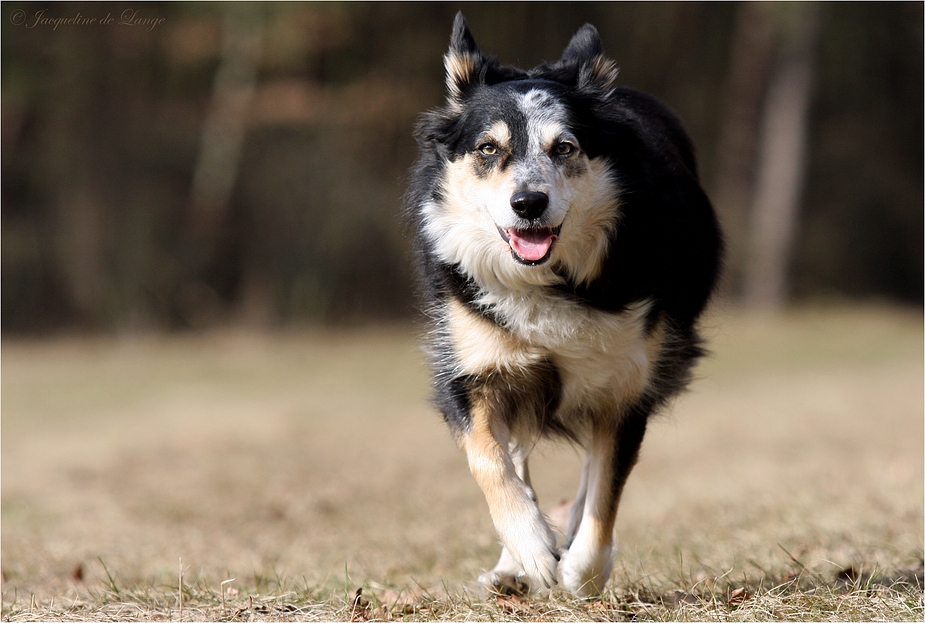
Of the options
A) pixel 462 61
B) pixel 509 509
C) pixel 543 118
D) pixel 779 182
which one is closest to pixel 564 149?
pixel 543 118

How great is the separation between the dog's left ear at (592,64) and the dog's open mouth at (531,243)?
0.74 meters

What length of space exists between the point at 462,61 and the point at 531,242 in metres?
0.93

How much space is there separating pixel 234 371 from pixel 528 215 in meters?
11.3

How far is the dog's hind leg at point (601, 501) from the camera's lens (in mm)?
4230

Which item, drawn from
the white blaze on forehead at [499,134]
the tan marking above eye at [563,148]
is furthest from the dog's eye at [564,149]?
the white blaze on forehead at [499,134]

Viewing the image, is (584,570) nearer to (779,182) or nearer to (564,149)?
(564,149)

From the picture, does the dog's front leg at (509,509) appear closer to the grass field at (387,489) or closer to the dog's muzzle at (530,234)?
the grass field at (387,489)

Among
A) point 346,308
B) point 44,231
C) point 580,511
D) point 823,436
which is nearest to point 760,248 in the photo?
point 346,308

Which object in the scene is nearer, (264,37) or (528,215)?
(528,215)

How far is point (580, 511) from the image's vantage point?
4.73 m

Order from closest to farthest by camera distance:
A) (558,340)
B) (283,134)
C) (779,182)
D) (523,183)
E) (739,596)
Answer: (739,596) < (523,183) < (558,340) < (283,134) < (779,182)

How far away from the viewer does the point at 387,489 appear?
8.52 meters

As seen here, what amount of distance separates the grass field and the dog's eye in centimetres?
137

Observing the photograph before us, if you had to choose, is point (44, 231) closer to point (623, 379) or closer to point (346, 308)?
point (346, 308)
